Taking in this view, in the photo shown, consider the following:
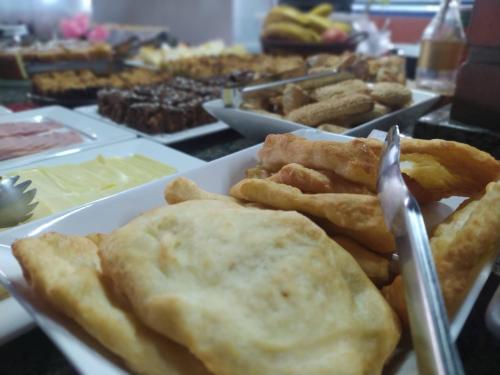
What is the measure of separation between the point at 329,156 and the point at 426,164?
0.46 feet

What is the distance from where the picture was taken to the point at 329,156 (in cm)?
63

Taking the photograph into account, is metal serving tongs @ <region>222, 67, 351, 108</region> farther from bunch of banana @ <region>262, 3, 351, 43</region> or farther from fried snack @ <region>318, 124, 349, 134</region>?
bunch of banana @ <region>262, 3, 351, 43</region>

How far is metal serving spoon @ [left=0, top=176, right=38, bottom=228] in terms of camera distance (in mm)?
798

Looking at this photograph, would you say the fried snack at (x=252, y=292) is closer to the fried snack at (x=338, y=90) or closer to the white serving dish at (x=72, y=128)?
the white serving dish at (x=72, y=128)

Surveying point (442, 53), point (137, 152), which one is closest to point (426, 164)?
point (137, 152)

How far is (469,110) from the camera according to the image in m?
1.15

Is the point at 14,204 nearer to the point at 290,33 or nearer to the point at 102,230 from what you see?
the point at 102,230

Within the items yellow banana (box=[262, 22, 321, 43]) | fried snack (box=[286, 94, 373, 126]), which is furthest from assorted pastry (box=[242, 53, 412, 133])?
yellow banana (box=[262, 22, 321, 43])

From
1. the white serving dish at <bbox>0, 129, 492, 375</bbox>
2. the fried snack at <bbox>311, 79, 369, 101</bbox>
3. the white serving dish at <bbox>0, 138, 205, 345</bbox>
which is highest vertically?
the fried snack at <bbox>311, 79, 369, 101</bbox>

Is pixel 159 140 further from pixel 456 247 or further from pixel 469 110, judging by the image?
pixel 456 247

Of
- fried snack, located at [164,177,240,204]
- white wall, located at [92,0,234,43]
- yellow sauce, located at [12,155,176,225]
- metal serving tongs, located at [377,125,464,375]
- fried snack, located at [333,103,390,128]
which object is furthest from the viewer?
white wall, located at [92,0,234,43]

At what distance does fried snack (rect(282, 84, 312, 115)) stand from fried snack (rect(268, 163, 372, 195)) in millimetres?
708

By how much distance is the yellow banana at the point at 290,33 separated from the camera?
2777mm

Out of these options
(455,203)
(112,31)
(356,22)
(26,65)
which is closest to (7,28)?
(112,31)
